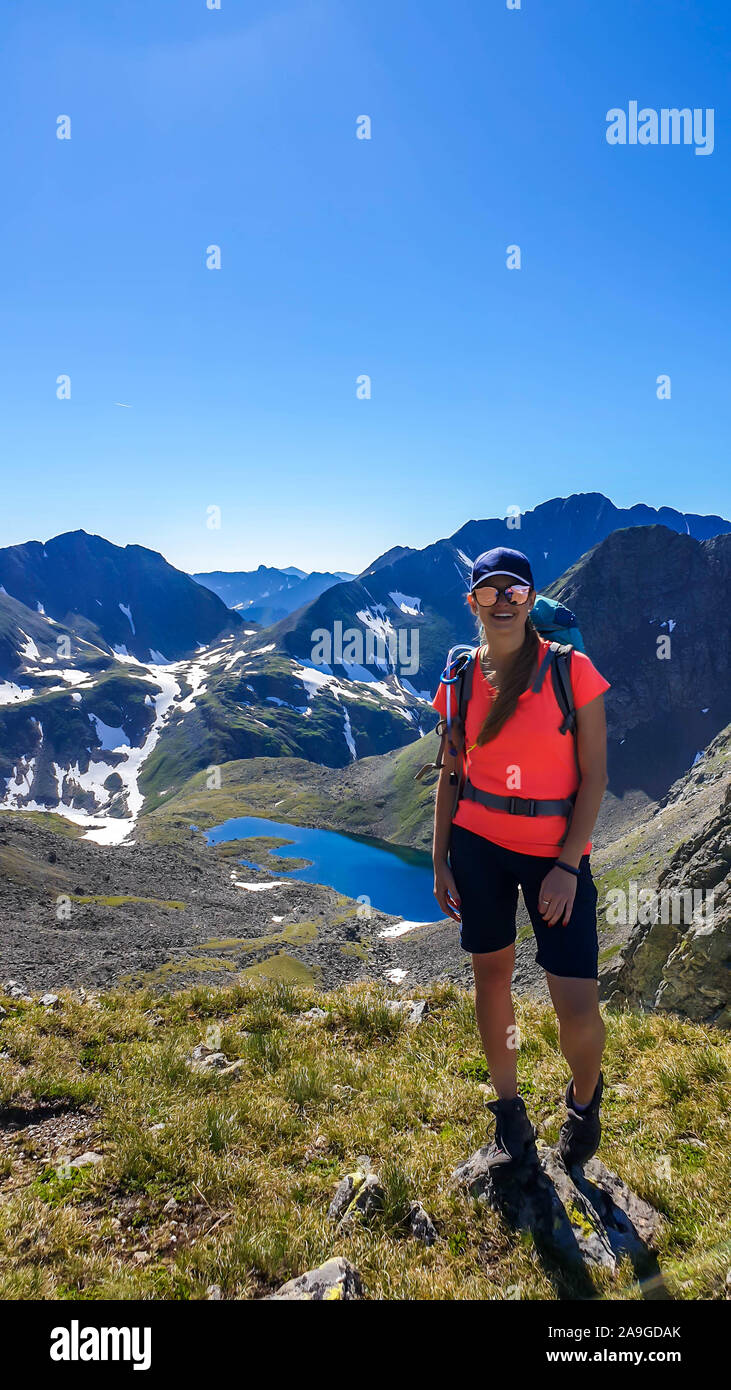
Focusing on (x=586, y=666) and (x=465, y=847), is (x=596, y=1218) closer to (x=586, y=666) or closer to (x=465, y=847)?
(x=465, y=847)

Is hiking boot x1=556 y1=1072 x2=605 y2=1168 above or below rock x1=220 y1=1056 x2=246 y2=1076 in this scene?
above

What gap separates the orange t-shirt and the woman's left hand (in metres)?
0.27

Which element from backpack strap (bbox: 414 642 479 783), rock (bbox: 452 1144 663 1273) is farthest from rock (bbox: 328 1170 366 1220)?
backpack strap (bbox: 414 642 479 783)

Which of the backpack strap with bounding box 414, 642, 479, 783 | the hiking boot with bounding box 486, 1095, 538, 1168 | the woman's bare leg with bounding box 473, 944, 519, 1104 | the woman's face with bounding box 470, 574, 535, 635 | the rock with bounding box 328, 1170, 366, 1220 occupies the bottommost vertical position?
the rock with bounding box 328, 1170, 366, 1220

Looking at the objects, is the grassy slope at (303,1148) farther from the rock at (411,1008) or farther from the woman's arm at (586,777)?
the woman's arm at (586,777)

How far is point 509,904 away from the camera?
17.1ft

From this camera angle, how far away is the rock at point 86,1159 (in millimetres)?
5770

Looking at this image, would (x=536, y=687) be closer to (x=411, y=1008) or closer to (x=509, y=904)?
(x=509, y=904)

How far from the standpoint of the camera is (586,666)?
461 centimetres

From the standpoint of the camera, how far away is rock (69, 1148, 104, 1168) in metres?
5.77

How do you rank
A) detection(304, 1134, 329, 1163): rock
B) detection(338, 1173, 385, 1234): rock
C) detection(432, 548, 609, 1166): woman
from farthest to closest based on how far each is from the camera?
detection(304, 1134, 329, 1163): rock → detection(338, 1173, 385, 1234): rock → detection(432, 548, 609, 1166): woman

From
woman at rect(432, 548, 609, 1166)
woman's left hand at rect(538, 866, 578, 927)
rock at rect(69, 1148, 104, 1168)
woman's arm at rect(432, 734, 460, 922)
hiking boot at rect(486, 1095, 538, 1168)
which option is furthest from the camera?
rock at rect(69, 1148, 104, 1168)

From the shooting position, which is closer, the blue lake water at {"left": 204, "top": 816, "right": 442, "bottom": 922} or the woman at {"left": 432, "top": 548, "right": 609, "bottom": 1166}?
the woman at {"left": 432, "top": 548, "right": 609, "bottom": 1166}

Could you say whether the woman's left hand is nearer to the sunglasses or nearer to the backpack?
the backpack
